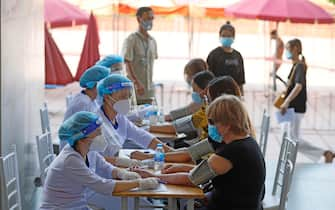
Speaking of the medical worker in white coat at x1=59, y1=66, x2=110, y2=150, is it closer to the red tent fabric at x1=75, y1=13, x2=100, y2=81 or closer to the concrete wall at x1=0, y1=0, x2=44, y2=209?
the concrete wall at x1=0, y1=0, x2=44, y2=209

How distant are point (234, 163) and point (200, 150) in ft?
2.96

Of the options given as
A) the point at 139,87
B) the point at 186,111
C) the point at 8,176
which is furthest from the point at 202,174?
the point at 139,87

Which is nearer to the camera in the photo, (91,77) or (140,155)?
(140,155)

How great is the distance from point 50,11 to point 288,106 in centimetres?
468

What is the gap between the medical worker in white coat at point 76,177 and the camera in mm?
4035

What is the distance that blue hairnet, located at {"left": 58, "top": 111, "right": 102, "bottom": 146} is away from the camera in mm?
4074

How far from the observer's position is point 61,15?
36.5 feet

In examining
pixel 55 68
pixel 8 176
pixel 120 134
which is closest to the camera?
pixel 8 176

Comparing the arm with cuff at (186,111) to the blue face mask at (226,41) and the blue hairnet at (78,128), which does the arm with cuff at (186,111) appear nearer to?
the blue face mask at (226,41)

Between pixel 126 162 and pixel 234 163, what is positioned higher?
pixel 234 163

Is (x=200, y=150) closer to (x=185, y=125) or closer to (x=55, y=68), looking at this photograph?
(x=185, y=125)

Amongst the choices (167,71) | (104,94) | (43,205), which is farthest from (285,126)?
(167,71)

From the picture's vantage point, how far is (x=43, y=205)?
407 centimetres

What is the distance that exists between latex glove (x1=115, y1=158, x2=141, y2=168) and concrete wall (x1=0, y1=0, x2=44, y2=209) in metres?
0.77
